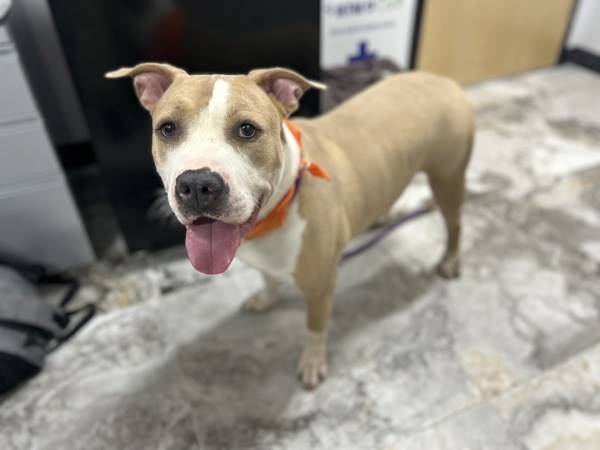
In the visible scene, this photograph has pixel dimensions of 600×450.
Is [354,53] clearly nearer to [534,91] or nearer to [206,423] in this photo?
[534,91]

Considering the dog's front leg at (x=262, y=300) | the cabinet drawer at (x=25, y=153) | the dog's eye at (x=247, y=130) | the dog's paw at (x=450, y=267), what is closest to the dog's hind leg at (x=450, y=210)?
the dog's paw at (x=450, y=267)

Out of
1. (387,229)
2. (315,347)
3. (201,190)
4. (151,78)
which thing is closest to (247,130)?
(201,190)

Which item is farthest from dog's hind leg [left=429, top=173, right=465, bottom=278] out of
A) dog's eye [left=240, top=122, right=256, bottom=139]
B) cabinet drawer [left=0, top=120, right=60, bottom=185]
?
cabinet drawer [left=0, top=120, right=60, bottom=185]

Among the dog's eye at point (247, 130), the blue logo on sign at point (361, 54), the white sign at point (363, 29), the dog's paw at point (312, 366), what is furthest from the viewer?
the blue logo on sign at point (361, 54)

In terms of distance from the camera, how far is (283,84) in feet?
4.10

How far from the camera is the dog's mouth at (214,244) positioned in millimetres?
1149

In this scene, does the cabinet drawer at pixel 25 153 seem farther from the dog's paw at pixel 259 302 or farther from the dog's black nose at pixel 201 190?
the dog's black nose at pixel 201 190

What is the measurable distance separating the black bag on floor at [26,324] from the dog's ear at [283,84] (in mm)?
1224

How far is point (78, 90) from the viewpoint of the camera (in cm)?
178

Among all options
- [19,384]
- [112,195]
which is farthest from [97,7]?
[19,384]

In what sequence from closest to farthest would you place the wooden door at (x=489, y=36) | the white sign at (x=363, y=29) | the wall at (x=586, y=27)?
the white sign at (x=363, y=29)
the wooden door at (x=489, y=36)
the wall at (x=586, y=27)

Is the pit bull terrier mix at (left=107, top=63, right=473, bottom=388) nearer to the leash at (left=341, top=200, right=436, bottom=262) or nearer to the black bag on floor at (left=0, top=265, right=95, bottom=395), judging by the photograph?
the leash at (left=341, top=200, right=436, bottom=262)

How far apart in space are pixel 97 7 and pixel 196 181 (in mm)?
1059

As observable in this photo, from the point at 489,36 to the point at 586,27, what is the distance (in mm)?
1011
